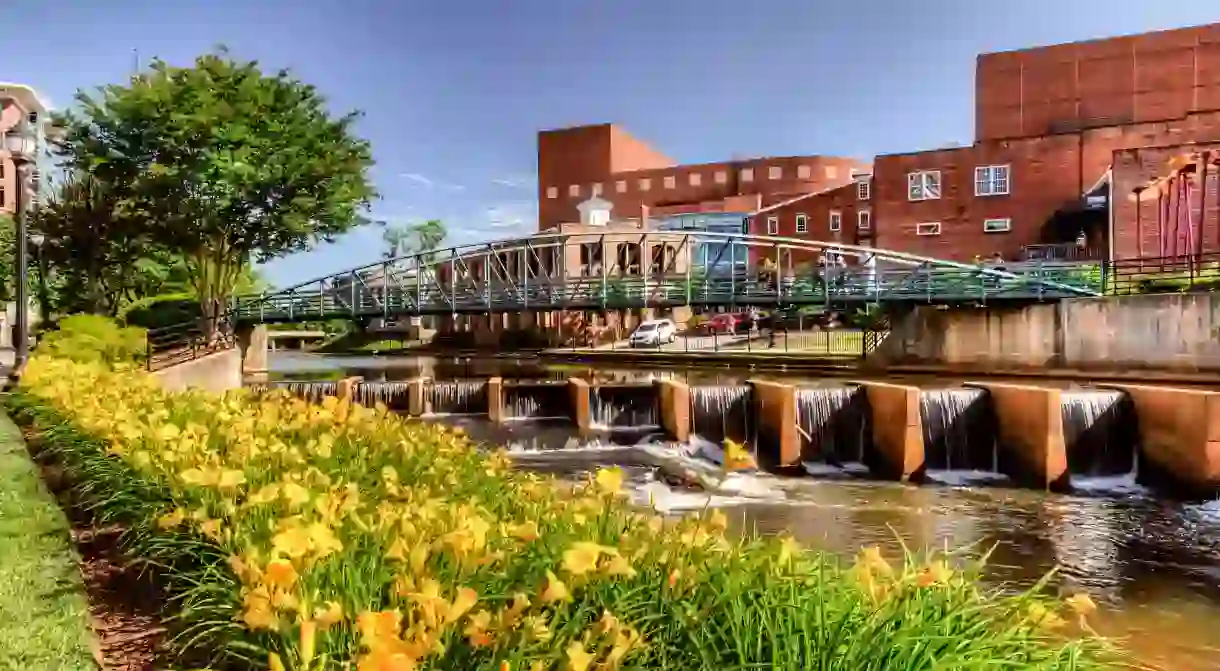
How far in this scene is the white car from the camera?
54.7 m

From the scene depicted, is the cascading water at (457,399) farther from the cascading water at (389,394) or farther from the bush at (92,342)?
the bush at (92,342)

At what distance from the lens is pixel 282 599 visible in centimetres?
315

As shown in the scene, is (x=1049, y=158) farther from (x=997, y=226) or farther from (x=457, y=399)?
(x=457, y=399)

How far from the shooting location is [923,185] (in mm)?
51188

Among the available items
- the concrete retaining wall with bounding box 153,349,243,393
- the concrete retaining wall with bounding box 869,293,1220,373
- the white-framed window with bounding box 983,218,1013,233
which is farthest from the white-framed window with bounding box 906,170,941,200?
the concrete retaining wall with bounding box 153,349,243,393

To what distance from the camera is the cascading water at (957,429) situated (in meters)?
20.5

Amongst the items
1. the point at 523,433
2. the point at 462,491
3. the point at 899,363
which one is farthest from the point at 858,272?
the point at 462,491

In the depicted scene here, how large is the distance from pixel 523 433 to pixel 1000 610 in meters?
21.5

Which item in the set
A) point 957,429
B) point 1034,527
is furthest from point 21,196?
point 957,429

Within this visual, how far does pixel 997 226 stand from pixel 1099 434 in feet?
105

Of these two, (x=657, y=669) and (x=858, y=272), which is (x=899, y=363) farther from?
(x=657, y=669)

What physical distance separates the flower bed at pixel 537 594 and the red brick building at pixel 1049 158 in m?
44.2

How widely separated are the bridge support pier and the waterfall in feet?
84.8

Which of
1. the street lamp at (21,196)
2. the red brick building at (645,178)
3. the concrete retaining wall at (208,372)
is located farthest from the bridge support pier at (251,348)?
the red brick building at (645,178)
